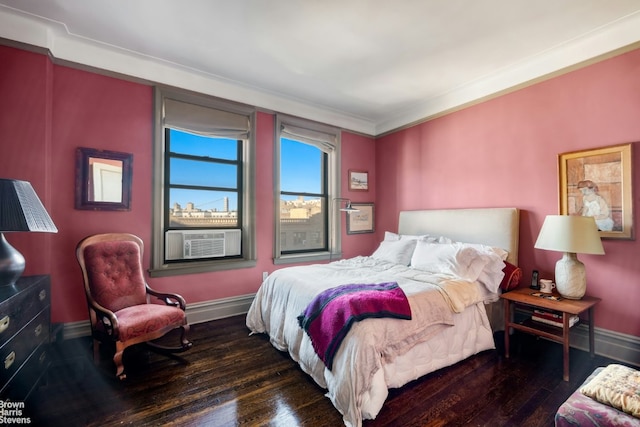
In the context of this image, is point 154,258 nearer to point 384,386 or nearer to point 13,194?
point 13,194

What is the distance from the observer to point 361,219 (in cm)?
471

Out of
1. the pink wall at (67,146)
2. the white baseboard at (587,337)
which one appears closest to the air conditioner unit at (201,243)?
the pink wall at (67,146)

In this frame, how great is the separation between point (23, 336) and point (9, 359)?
20cm

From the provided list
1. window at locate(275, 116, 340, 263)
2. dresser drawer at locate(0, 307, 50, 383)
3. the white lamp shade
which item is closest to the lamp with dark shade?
dresser drawer at locate(0, 307, 50, 383)

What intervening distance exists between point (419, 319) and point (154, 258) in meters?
2.71

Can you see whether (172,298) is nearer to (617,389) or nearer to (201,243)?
(201,243)

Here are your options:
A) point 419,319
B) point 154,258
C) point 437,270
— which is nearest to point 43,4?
point 154,258

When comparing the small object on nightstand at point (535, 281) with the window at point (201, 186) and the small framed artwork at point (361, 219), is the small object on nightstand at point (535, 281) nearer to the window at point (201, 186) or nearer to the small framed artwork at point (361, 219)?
the small framed artwork at point (361, 219)

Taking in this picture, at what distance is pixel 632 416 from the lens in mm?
1188

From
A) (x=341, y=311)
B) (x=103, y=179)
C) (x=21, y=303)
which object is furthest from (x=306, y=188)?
(x=21, y=303)

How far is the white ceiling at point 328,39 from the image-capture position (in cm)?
223

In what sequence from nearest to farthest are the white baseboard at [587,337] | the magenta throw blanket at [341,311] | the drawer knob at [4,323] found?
the drawer knob at [4,323], the magenta throw blanket at [341,311], the white baseboard at [587,337]

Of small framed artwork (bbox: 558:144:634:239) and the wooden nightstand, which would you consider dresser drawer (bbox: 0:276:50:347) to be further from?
small framed artwork (bbox: 558:144:634:239)

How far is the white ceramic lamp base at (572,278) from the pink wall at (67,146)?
3.43 meters
